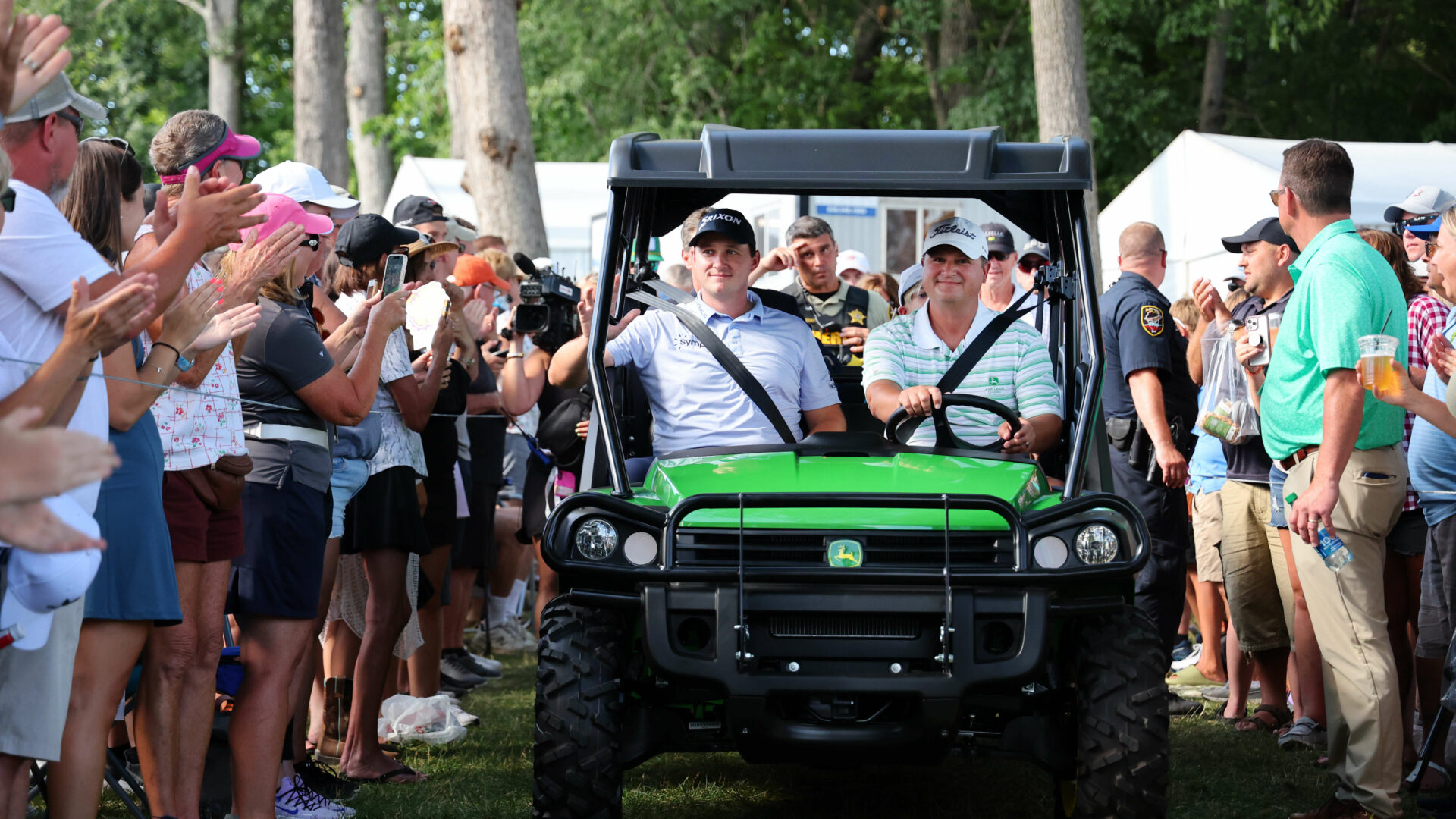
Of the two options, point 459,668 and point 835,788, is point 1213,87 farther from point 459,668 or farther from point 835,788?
point 835,788

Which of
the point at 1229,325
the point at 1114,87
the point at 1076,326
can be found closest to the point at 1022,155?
the point at 1076,326

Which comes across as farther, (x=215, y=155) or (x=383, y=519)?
(x=383, y=519)

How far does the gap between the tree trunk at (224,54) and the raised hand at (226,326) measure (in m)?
23.4

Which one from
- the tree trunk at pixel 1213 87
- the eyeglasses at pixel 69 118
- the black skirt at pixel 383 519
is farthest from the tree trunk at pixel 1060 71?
the eyeglasses at pixel 69 118

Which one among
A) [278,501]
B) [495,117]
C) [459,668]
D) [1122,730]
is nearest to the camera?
[1122,730]

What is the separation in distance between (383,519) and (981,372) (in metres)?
2.33

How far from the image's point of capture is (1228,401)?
630cm

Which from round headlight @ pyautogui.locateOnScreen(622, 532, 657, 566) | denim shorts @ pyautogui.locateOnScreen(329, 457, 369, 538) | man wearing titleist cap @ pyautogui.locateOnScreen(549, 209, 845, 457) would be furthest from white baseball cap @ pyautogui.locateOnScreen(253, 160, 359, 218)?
round headlight @ pyautogui.locateOnScreen(622, 532, 657, 566)

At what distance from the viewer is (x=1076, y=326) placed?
5.35 m

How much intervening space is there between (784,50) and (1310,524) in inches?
928

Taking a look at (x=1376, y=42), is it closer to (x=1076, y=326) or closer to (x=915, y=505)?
(x=1076, y=326)

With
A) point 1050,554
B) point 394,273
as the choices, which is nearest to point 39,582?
point 394,273

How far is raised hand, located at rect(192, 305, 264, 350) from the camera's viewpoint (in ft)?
12.1

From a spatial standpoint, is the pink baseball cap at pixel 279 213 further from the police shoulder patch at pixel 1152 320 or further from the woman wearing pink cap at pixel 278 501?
the police shoulder patch at pixel 1152 320
